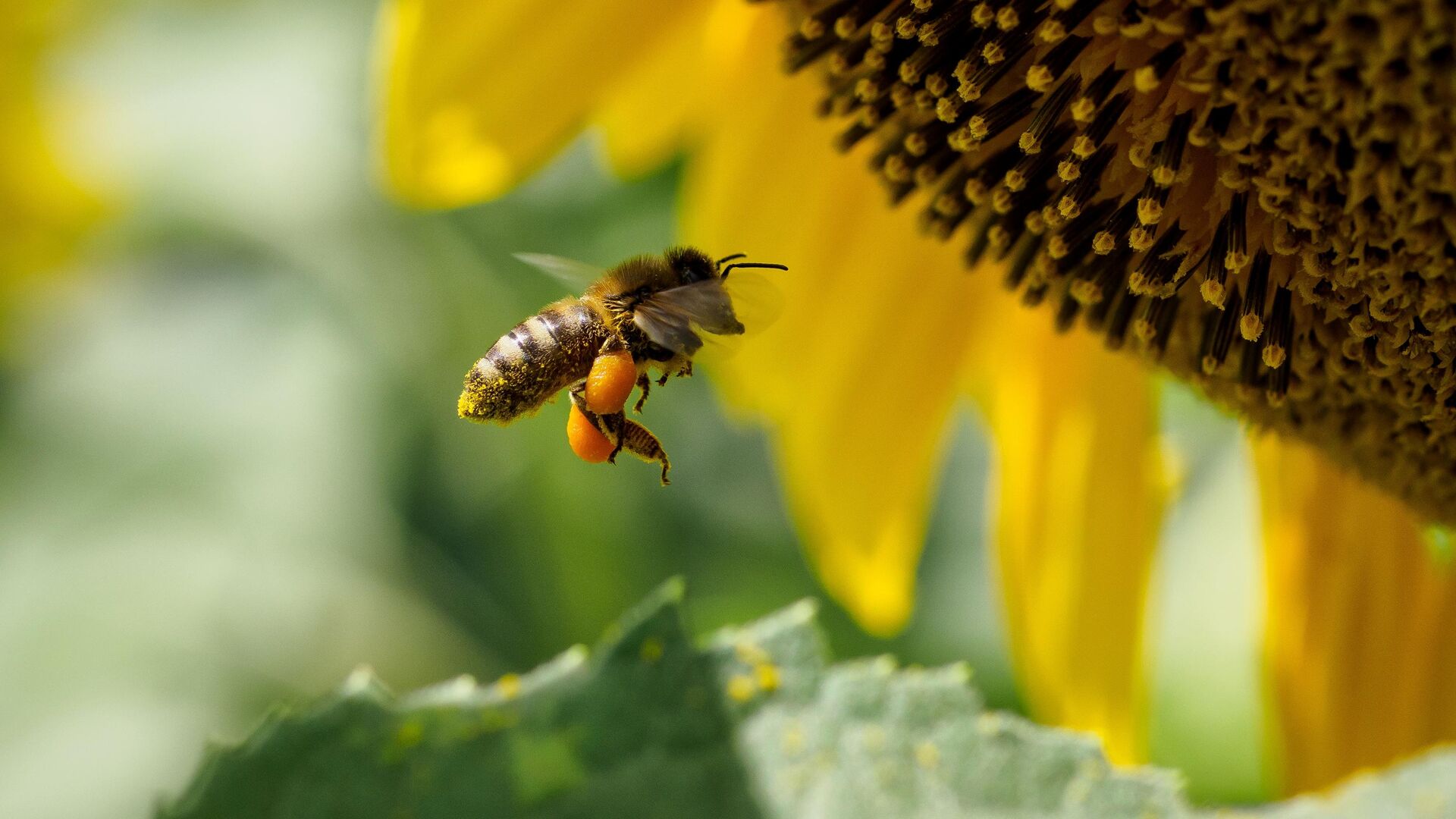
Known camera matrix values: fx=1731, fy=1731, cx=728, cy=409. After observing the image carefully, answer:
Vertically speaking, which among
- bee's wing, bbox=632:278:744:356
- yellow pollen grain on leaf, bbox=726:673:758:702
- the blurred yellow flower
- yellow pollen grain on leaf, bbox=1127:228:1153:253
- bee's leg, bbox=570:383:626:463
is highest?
the blurred yellow flower

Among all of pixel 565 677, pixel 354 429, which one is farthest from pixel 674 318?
pixel 354 429

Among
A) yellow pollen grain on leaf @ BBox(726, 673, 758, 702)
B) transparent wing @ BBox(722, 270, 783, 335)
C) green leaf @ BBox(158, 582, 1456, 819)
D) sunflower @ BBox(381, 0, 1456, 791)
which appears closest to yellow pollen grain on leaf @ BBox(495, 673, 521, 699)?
green leaf @ BBox(158, 582, 1456, 819)

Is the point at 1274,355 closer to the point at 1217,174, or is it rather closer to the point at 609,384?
the point at 1217,174

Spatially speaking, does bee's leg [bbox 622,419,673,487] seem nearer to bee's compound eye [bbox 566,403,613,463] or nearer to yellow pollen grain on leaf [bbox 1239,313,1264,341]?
bee's compound eye [bbox 566,403,613,463]

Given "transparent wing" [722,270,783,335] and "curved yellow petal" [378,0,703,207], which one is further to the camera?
"curved yellow petal" [378,0,703,207]

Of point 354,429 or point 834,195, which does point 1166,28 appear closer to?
point 834,195
